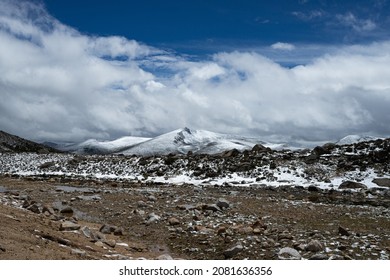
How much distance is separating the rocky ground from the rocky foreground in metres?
0.04

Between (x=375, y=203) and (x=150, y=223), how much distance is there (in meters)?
19.0

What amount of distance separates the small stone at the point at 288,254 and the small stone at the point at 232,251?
1452 millimetres

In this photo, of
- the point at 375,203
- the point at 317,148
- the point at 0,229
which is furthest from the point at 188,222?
the point at 317,148

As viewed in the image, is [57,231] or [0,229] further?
[57,231]

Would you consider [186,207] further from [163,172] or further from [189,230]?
[163,172]

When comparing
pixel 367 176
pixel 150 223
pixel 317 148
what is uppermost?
pixel 317 148

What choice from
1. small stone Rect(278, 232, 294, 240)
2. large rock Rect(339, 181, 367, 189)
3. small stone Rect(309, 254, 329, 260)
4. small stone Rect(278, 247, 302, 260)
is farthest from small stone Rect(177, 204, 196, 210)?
large rock Rect(339, 181, 367, 189)

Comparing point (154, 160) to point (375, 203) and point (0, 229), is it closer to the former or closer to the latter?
point (375, 203)

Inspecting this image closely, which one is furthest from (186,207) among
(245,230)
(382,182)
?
(382,182)

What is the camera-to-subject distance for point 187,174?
4909 centimetres

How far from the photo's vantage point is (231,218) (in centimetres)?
2014

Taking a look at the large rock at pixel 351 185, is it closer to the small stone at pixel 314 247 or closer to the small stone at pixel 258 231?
the small stone at pixel 258 231

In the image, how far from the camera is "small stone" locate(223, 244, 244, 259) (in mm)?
13921

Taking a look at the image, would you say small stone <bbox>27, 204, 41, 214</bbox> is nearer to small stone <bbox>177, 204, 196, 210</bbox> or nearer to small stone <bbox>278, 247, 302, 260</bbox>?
small stone <bbox>177, 204, 196, 210</bbox>
